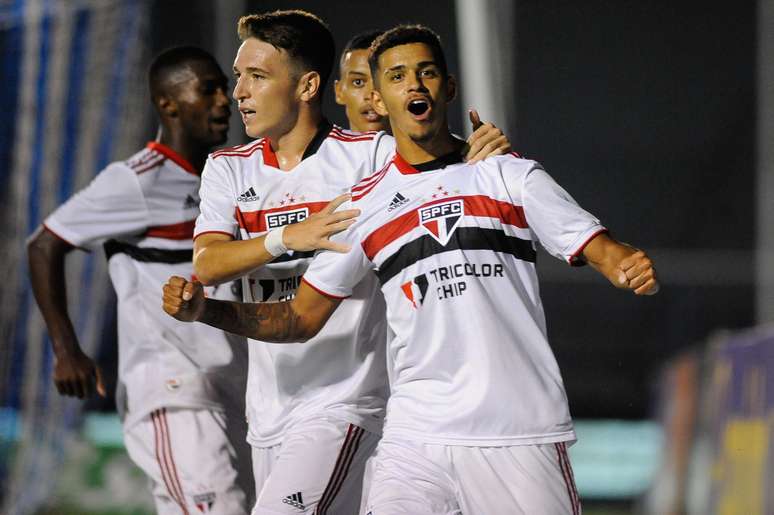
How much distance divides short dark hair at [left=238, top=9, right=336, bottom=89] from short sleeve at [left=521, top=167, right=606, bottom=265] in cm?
114

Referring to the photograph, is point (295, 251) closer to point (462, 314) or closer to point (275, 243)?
point (275, 243)

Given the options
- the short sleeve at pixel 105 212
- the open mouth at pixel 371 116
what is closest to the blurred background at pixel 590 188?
the open mouth at pixel 371 116

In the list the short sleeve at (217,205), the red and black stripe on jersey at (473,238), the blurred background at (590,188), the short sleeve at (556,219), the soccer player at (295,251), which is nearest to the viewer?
the short sleeve at (556,219)

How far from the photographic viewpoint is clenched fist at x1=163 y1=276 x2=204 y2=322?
383cm

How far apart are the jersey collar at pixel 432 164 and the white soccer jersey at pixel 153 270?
1.28 metres

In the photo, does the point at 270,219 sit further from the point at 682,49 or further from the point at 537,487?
the point at 682,49

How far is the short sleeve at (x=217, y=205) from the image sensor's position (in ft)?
14.9

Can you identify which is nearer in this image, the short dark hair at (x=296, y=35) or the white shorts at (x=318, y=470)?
the white shorts at (x=318, y=470)

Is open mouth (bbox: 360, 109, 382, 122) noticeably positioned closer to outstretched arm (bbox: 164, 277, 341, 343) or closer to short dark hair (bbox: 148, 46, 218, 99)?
short dark hair (bbox: 148, 46, 218, 99)

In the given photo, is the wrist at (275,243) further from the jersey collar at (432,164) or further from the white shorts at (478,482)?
the white shorts at (478,482)

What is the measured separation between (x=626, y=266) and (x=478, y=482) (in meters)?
0.76

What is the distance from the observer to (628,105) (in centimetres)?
2231

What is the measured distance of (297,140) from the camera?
467 cm

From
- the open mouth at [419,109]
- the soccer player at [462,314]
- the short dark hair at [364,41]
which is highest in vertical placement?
the short dark hair at [364,41]
